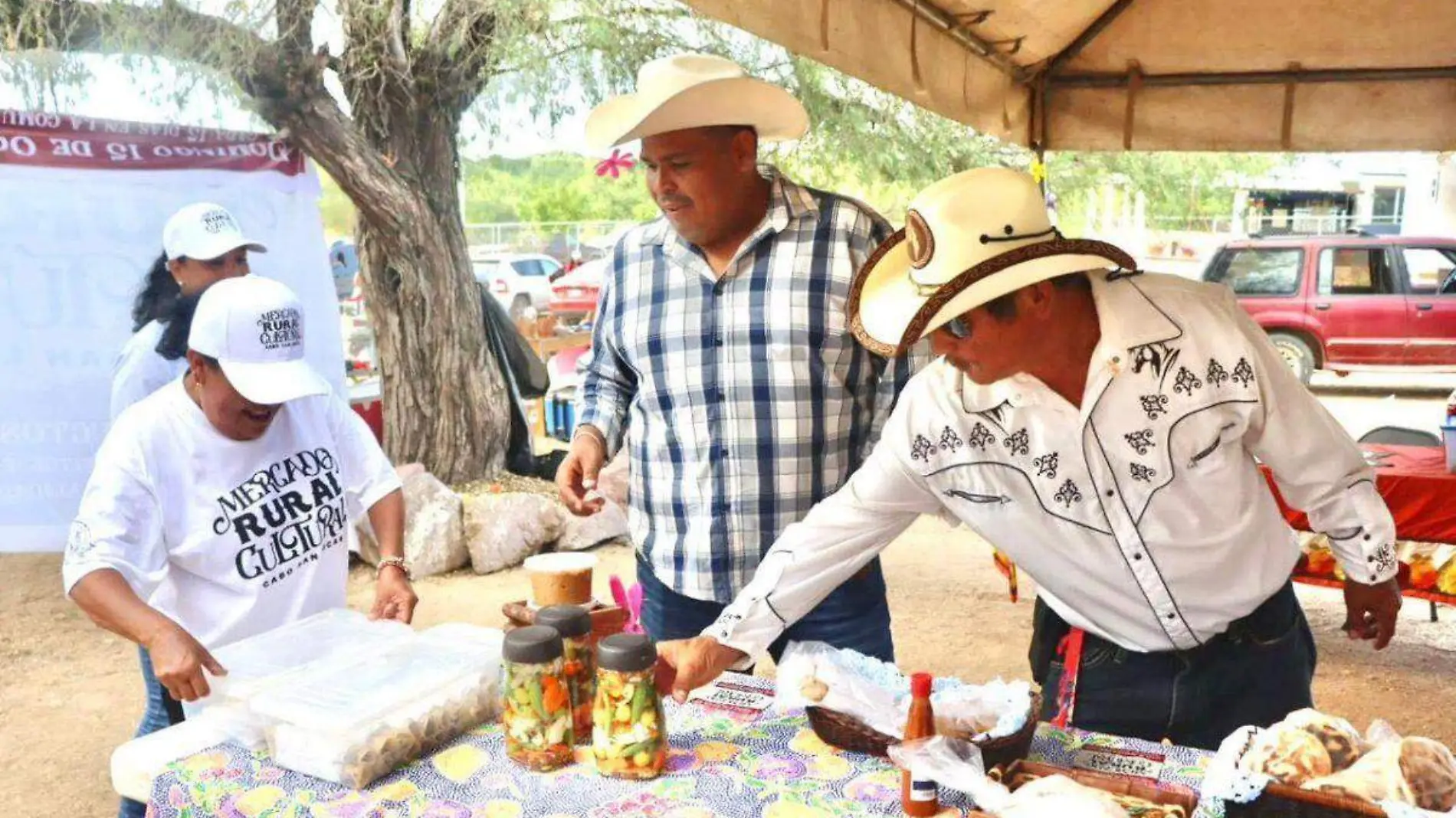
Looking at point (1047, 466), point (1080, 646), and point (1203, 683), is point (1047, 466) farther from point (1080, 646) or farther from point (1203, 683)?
point (1203, 683)

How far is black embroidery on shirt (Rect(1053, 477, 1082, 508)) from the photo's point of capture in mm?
1843

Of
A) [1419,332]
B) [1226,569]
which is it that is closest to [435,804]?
[1226,569]

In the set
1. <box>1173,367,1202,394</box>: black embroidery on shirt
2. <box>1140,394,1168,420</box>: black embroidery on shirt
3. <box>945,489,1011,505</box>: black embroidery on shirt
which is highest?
<box>1173,367,1202,394</box>: black embroidery on shirt

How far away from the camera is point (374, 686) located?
5.92ft

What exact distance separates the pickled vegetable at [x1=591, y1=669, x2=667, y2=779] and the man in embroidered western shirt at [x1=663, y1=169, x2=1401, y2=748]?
0.18 m

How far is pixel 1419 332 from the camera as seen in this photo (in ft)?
37.6

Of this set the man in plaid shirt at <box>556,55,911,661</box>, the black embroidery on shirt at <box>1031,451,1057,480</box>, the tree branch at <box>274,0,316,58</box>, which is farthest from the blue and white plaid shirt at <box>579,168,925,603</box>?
the tree branch at <box>274,0,316,58</box>

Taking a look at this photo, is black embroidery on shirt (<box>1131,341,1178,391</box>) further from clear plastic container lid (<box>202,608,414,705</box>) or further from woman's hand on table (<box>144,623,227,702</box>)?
woman's hand on table (<box>144,623,227,702</box>)

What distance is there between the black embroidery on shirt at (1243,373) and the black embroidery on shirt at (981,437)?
14.6 inches

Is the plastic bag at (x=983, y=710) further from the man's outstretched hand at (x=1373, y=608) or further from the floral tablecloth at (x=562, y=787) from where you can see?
the man's outstretched hand at (x=1373, y=608)

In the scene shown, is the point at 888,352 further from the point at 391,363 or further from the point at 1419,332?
the point at 1419,332

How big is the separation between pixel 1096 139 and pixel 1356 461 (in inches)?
98.9

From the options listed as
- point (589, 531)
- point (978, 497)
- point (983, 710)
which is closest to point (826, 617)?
point (978, 497)

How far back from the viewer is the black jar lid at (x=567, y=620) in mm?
1765
